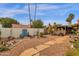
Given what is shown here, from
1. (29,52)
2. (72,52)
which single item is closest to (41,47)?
(29,52)

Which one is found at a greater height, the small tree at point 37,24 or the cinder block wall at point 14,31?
the small tree at point 37,24

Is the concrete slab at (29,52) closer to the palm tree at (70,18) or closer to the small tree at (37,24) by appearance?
the small tree at (37,24)

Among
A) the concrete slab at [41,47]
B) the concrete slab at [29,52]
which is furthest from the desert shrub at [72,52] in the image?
the concrete slab at [29,52]

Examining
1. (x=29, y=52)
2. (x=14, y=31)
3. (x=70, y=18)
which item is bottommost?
(x=29, y=52)

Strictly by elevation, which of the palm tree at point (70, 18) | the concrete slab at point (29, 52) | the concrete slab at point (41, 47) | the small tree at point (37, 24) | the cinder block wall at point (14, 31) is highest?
the palm tree at point (70, 18)

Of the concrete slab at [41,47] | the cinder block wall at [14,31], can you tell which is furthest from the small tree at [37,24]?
the concrete slab at [41,47]

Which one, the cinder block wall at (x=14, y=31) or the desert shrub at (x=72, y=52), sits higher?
the cinder block wall at (x=14, y=31)

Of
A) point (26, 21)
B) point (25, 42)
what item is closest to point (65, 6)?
point (26, 21)

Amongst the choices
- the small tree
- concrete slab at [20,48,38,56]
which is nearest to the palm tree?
the small tree

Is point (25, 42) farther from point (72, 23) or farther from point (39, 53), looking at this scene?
point (72, 23)

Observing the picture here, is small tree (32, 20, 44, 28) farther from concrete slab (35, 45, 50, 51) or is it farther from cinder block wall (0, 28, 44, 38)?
concrete slab (35, 45, 50, 51)

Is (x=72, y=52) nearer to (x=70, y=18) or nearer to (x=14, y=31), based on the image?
(x=70, y=18)

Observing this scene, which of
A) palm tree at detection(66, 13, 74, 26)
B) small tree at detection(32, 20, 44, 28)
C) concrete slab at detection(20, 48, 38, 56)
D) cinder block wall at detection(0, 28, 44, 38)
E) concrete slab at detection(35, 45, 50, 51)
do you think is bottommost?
concrete slab at detection(20, 48, 38, 56)

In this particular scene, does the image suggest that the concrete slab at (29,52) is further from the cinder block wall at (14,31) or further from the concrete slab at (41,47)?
the cinder block wall at (14,31)
